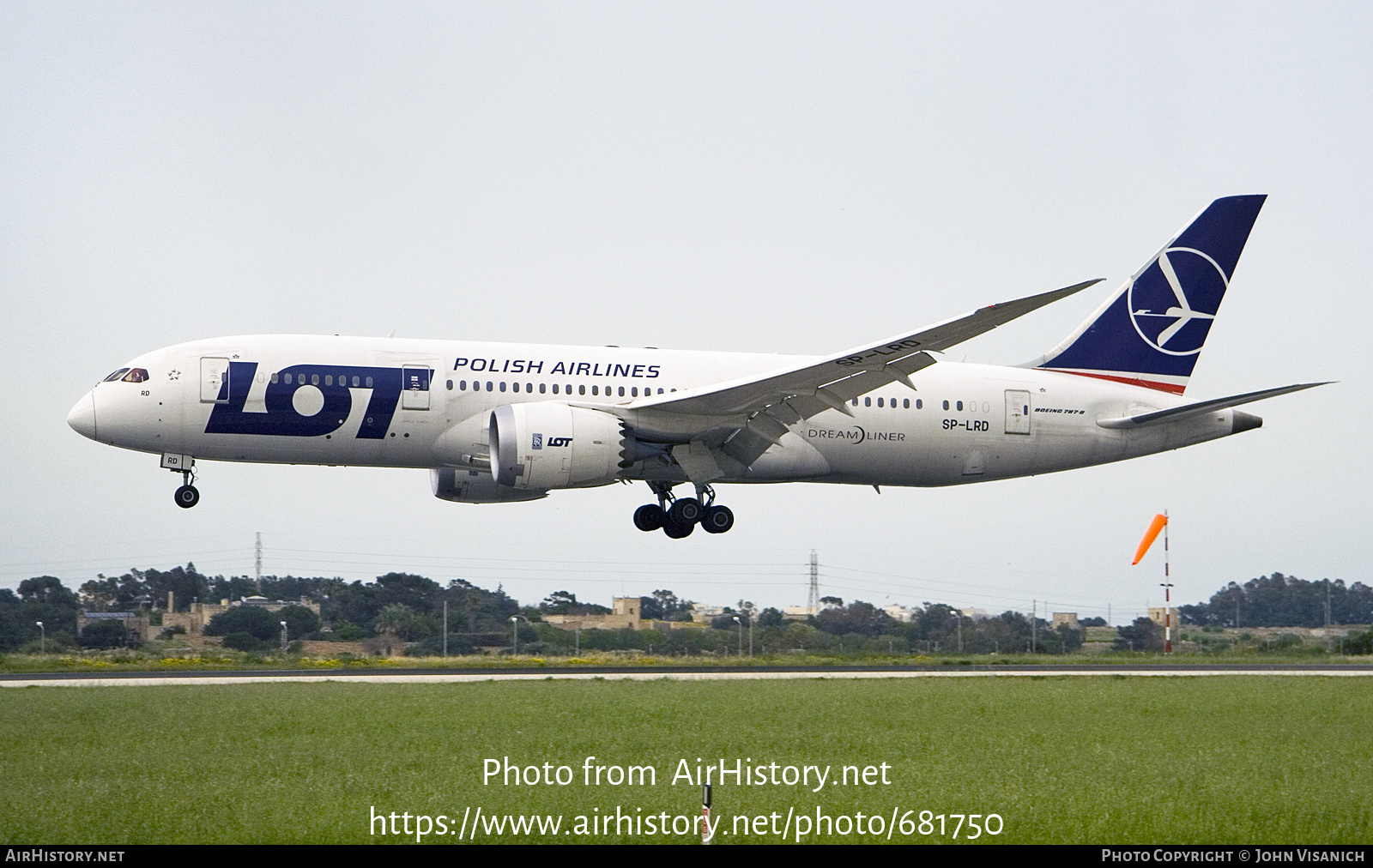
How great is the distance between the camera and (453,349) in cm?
3031

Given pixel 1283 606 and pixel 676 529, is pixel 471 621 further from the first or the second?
pixel 1283 606

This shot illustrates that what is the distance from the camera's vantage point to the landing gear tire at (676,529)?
32719 mm

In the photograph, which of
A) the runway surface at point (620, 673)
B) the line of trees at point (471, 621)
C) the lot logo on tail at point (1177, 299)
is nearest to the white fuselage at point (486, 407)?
the lot logo on tail at point (1177, 299)

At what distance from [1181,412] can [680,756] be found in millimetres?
18825

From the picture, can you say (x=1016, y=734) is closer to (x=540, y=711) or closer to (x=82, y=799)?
(x=540, y=711)

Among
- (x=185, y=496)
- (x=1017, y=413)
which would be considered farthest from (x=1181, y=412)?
(x=185, y=496)

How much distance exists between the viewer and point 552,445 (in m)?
28.4

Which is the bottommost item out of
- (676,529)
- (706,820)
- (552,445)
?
(706,820)

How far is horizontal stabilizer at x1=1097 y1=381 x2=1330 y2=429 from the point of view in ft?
101

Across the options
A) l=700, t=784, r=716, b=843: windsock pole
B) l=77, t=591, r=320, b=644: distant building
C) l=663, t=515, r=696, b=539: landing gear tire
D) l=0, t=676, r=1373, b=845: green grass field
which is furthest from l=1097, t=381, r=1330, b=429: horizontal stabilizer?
l=77, t=591, r=320, b=644: distant building

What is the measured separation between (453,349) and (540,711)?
886 cm
